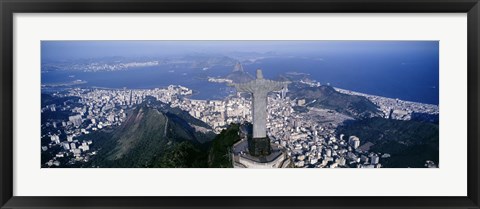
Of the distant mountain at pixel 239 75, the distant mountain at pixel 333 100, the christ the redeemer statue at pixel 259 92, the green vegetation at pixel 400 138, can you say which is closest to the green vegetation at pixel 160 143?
the christ the redeemer statue at pixel 259 92

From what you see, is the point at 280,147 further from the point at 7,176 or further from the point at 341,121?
the point at 7,176

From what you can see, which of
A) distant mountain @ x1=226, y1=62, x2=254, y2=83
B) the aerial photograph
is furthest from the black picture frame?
distant mountain @ x1=226, y1=62, x2=254, y2=83

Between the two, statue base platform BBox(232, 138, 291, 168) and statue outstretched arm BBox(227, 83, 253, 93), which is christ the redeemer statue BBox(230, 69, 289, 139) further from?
statue base platform BBox(232, 138, 291, 168)

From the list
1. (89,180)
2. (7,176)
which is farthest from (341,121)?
(7,176)

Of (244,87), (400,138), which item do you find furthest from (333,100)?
(244,87)

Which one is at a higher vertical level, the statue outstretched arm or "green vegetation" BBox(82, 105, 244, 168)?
the statue outstretched arm

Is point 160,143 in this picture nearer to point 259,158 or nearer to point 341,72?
point 259,158
